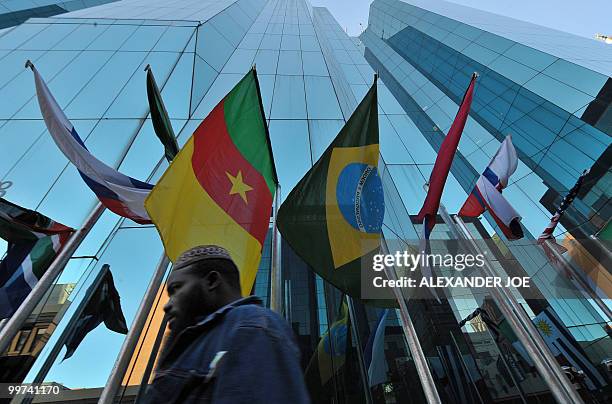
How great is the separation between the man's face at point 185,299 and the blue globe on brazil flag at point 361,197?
10.7 feet

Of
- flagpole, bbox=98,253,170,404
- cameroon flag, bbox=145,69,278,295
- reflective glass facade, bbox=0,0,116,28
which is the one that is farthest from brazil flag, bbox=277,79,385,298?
reflective glass facade, bbox=0,0,116,28

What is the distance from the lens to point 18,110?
33.5 feet

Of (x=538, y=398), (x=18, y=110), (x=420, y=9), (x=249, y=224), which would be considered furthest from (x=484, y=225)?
(x=420, y=9)

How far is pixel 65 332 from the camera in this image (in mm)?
6066

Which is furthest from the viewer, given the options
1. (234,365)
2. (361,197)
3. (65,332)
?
(65,332)

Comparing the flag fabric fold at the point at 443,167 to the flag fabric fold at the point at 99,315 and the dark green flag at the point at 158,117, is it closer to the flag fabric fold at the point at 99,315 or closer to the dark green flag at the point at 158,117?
the dark green flag at the point at 158,117

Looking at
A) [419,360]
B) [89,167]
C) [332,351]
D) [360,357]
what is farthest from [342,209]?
[89,167]

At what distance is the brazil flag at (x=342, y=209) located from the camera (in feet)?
15.0

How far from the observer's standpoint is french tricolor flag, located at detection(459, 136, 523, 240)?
6.09m

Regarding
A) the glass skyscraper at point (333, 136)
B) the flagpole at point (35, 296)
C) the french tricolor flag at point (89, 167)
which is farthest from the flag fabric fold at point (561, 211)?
the flagpole at point (35, 296)

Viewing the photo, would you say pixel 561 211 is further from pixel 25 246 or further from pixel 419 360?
pixel 25 246

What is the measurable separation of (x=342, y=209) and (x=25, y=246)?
612cm

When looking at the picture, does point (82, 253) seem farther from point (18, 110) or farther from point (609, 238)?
point (609, 238)

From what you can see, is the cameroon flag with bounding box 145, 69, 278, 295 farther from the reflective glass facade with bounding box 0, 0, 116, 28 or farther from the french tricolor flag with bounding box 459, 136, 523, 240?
the reflective glass facade with bounding box 0, 0, 116, 28
